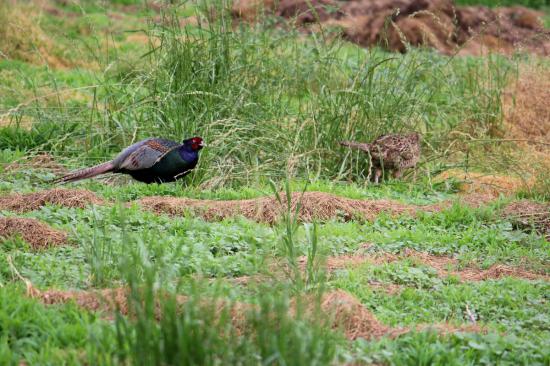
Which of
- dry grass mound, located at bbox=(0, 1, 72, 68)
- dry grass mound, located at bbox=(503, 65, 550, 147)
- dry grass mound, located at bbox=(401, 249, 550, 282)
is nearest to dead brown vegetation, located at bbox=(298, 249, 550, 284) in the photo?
dry grass mound, located at bbox=(401, 249, 550, 282)

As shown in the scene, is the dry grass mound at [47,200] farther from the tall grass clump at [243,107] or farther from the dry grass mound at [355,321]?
the dry grass mound at [355,321]

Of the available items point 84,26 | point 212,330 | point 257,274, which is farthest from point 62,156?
point 84,26

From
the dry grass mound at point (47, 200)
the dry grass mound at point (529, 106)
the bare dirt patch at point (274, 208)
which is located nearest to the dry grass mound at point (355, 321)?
the bare dirt patch at point (274, 208)

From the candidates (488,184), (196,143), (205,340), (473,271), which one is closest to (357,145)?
(488,184)

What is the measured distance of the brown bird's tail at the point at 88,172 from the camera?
8109mm

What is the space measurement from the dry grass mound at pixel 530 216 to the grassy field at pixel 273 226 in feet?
0.16

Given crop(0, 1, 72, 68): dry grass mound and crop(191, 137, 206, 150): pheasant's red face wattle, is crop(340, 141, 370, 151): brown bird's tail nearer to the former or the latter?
crop(191, 137, 206, 150): pheasant's red face wattle

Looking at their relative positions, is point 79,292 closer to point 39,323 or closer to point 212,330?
point 39,323

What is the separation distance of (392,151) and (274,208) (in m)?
1.82

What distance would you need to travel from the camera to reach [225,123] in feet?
28.6

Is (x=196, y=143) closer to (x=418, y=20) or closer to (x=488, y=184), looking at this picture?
(x=488, y=184)

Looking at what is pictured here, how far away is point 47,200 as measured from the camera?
23.5 feet

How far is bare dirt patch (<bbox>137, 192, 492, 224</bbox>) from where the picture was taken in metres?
7.14

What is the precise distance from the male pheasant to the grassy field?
156 mm
